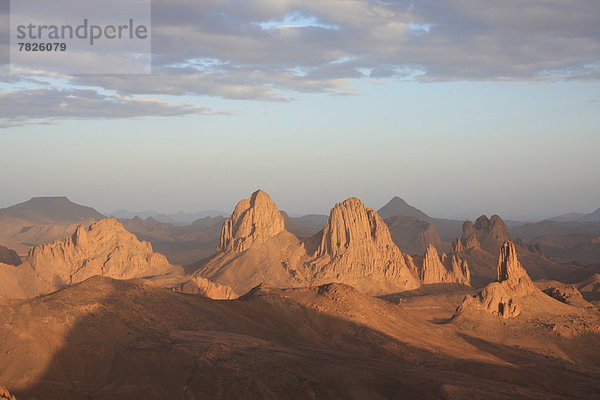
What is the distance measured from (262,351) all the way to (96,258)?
77.9 m

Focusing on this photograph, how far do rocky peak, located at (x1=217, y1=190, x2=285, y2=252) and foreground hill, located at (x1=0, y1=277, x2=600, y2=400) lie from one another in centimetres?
5458

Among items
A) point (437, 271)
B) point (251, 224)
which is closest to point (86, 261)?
point (251, 224)

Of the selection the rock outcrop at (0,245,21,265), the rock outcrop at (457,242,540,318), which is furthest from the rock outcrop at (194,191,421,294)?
the rock outcrop at (457,242,540,318)

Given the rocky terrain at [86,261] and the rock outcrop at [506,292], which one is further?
the rocky terrain at [86,261]

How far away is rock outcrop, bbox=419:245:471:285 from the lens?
11519 cm

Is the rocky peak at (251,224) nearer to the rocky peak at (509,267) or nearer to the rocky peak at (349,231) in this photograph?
the rocky peak at (349,231)

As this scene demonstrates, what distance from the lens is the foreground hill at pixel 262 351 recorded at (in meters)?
36.2

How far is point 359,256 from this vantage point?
111 meters

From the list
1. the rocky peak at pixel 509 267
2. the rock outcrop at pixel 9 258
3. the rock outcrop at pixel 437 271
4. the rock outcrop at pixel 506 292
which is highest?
the rocky peak at pixel 509 267

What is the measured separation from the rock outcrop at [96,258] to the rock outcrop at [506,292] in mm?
61195

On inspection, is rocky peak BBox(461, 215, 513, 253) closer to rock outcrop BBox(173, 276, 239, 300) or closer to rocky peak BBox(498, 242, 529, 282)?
rock outcrop BBox(173, 276, 239, 300)

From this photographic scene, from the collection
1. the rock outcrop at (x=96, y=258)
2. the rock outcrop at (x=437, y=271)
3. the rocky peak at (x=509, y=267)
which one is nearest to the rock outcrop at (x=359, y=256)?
the rock outcrop at (x=437, y=271)

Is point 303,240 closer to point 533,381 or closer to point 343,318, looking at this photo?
point 343,318

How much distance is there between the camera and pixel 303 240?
11819cm
